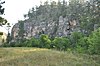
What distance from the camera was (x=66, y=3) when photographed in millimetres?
183750

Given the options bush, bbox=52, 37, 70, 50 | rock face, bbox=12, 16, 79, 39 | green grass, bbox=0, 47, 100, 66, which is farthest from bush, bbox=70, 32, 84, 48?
green grass, bbox=0, 47, 100, 66

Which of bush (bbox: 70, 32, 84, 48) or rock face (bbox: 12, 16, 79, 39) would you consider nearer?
bush (bbox: 70, 32, 84, 48)

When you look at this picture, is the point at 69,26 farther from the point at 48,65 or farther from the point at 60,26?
the point at 48,65

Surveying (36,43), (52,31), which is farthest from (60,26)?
(36,43)

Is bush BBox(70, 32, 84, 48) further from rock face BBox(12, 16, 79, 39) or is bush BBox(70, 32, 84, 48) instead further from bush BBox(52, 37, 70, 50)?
rock face BBox(12, 16, 79, 39)

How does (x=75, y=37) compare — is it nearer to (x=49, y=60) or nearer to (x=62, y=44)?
(x=62, y=44)

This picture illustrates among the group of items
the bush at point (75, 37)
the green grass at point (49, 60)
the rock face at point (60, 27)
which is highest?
the rock face at point (60, 27)

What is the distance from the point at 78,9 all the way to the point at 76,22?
9691 millimetres

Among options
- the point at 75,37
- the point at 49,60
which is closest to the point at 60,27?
the point at 75,37

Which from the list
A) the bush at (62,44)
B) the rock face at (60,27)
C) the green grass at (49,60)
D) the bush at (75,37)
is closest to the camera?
the green grass at (49,60)

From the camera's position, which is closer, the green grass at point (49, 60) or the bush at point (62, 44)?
the green grass at point (49, 60)

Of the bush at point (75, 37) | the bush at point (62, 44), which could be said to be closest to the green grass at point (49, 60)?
the bush at point (75, 37)

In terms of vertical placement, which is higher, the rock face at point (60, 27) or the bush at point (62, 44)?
the rock face at point (60, 27)

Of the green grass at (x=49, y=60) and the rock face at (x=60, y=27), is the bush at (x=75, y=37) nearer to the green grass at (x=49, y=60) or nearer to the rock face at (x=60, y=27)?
the rock face at (x=60, y=27)
